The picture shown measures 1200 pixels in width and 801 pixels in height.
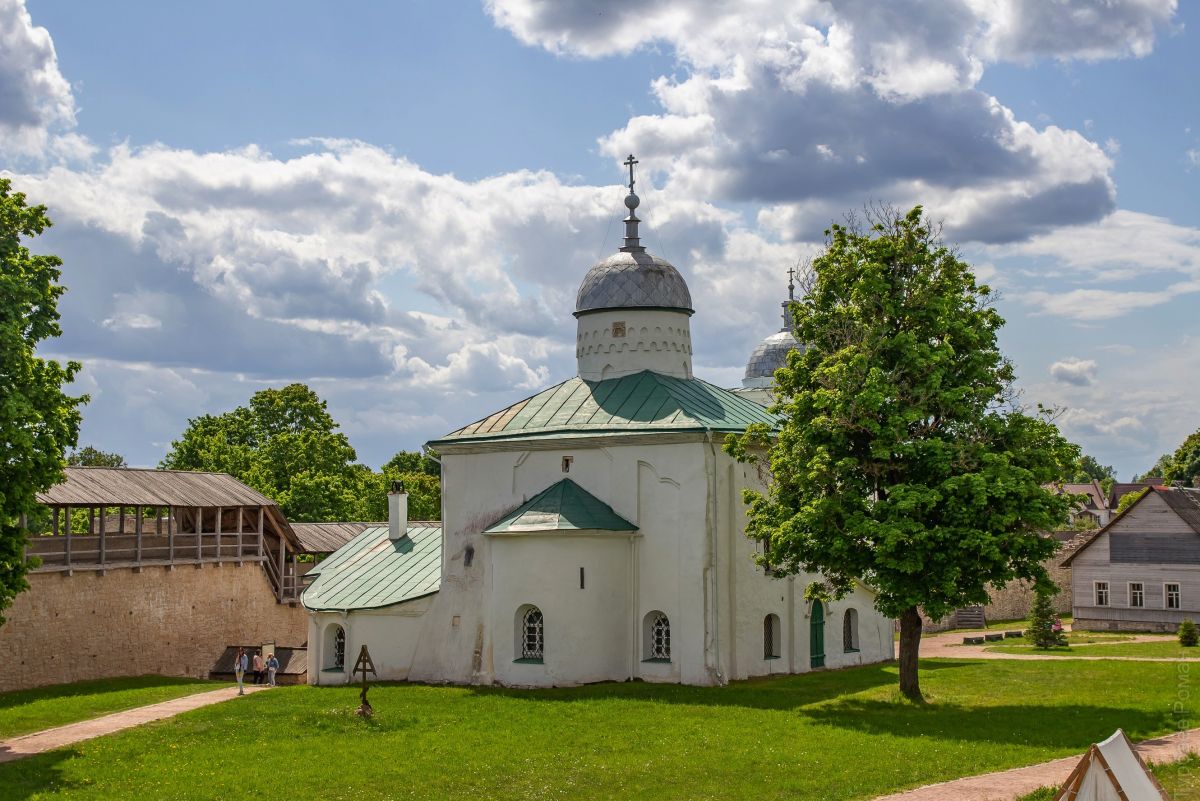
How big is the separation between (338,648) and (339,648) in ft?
0.09

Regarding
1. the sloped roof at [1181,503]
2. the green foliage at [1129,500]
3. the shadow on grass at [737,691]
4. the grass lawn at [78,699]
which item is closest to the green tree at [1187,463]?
the green foliage at [1129,500]

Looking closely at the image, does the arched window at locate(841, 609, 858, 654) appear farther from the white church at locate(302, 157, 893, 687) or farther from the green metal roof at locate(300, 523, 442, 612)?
the green metal roof at locate(300, 523, 442, 612)

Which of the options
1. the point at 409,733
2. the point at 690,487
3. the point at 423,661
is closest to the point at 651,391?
the point at 690,487

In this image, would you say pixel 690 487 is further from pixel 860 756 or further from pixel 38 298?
pixel 38 298

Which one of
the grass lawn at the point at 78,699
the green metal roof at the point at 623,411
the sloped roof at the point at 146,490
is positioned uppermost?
the green metal roof at the point at 623,411

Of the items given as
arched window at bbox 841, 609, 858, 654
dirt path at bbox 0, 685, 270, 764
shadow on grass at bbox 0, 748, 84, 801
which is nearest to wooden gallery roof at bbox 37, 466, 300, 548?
dirt path at bbox 0, 685, 270, 764

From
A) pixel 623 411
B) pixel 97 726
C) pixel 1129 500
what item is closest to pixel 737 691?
pixel 623 411

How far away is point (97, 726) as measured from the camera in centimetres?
2627

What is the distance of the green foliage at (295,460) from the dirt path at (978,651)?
24634mm

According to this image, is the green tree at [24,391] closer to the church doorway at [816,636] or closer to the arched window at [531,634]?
the arched window at [531,634]

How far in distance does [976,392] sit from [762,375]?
29847 millimetres

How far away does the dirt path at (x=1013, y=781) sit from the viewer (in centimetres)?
1750

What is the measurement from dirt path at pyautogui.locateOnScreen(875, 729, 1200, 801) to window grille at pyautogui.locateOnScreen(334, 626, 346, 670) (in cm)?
1981

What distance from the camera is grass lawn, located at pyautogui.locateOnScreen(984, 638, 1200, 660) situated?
36553mm
